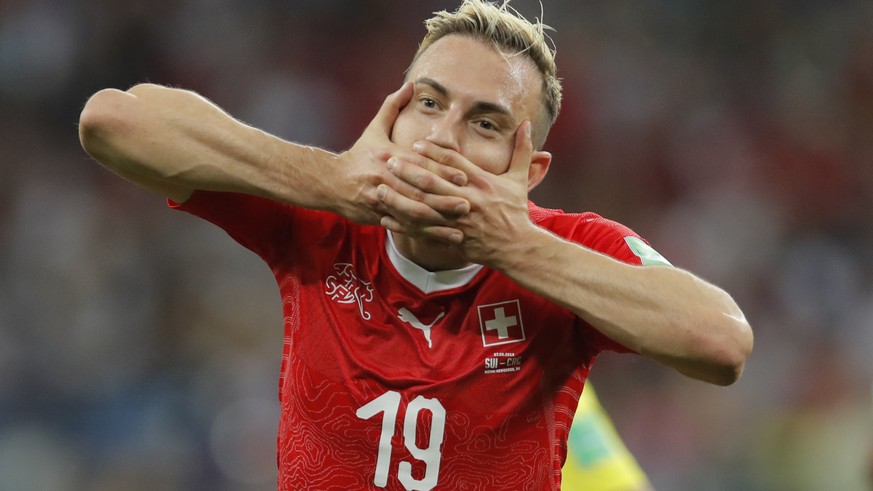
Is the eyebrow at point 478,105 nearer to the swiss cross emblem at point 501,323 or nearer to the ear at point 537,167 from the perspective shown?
the ear at point 537,167

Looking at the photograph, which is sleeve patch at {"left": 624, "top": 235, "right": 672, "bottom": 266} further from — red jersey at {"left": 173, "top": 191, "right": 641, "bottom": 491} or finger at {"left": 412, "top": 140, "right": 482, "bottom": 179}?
finger at {"left": 412, "top": 140, "right": 482, "bottom": 179}

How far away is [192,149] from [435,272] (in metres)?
0.82

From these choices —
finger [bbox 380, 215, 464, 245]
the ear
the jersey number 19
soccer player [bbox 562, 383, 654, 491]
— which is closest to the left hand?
finger [bbox 380, 215, 464, 245]

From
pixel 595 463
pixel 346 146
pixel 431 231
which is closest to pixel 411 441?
pixel 431 231

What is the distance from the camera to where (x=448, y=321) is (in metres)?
3.10

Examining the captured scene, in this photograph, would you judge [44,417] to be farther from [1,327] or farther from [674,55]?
[674,55]

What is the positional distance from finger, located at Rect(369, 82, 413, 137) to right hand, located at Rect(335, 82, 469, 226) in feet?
0.20

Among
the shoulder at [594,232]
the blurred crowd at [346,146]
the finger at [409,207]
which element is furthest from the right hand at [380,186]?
the blurred crowd at [346,146]

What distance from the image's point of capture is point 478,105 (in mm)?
3039

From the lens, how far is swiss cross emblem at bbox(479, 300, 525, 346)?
305 centimetres

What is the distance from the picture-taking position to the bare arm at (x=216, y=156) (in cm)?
279

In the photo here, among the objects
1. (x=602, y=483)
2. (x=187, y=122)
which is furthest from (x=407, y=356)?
(x=602, y=483)

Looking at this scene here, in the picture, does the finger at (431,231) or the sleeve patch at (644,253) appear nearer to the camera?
the finger at (431,231)

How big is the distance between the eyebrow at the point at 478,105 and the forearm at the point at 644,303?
445 millimetres
